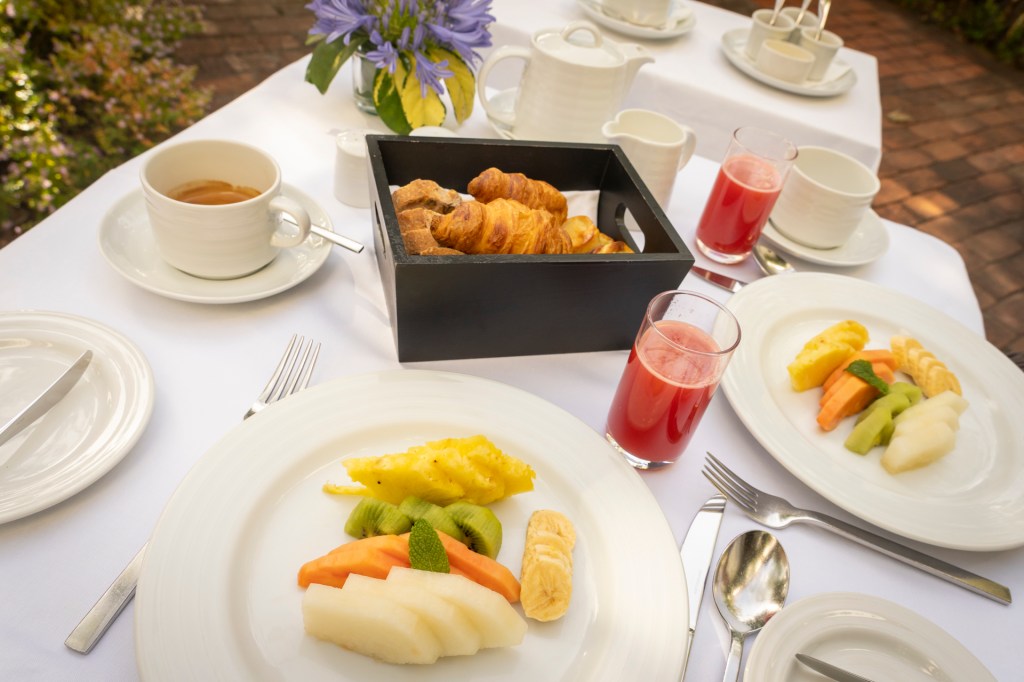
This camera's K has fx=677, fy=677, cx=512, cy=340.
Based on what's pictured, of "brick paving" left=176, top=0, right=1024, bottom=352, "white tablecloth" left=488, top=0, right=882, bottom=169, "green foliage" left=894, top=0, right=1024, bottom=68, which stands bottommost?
"brick paving" left=176, top=0, right=1024, bottom=352

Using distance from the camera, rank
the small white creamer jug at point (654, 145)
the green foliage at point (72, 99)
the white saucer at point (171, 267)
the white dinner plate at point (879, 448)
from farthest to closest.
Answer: the green foliage at point (72, 99), the small white creamer jug at point (654, 145), the white saucer at point (171, 267), the white dinner plate at point (879, 448)

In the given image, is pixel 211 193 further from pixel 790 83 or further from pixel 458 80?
pixel 790 83

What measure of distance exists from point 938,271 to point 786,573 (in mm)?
847

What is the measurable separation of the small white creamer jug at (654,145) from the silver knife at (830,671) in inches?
28.1

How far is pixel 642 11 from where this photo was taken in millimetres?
1811

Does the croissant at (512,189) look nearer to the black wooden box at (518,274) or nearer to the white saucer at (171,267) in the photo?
the black wooden box at (518,274)

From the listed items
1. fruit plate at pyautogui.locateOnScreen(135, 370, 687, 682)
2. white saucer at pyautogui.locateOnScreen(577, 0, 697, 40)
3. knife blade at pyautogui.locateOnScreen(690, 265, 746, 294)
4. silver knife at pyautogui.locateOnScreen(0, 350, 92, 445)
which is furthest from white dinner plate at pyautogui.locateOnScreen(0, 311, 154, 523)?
white saucer at pyautogui.locateOnScreen(577, 0, 697, 40)

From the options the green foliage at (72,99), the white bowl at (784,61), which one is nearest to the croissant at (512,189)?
the white bowl at (784,61)

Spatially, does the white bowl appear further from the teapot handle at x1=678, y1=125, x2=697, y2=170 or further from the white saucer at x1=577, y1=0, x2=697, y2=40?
the teapot handle at x1=678, y1=125, x2=697, y2=170

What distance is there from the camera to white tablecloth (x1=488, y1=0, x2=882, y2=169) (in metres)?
1.61

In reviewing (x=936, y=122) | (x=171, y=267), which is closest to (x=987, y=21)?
(x=936, y=122)

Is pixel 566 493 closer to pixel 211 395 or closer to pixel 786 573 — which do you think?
pixel 786 573

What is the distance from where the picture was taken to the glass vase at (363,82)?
1.32m

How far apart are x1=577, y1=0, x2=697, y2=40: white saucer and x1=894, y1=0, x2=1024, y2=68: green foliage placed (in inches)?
167
